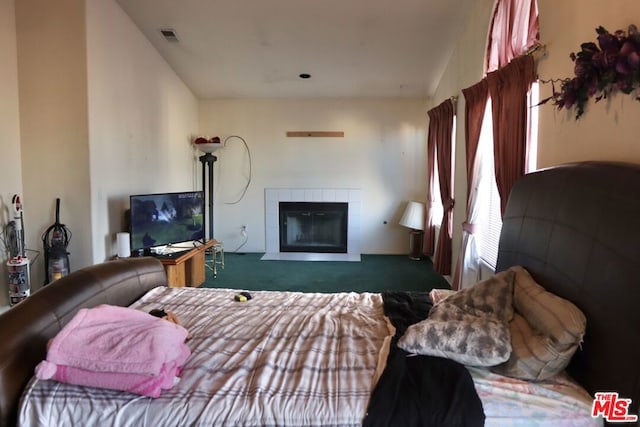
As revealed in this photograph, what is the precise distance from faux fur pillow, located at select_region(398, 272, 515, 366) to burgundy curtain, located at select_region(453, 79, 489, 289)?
1.74 metres

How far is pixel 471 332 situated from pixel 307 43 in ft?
12.7

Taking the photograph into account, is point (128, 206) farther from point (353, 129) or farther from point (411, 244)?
point (411, 244)

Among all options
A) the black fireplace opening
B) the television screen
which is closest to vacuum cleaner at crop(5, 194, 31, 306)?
the television screen

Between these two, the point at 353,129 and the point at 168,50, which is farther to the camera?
the point at 353,129

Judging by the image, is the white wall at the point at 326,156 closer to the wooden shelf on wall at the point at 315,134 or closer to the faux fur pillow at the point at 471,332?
the wooden shelf on wall at the point at 315,134

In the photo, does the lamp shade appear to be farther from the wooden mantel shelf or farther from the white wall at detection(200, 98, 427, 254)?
the wooden mantel shelf

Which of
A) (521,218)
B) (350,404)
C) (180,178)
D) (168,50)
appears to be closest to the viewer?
(350,404)

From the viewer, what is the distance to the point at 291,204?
6191 mm

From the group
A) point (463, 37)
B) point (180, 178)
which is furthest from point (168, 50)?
point (463, 37)

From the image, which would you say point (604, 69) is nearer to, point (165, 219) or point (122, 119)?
point (165, 219)

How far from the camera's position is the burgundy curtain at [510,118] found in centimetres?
235

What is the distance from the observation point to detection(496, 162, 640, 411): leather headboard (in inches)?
45.9

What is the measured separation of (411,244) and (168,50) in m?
4.31

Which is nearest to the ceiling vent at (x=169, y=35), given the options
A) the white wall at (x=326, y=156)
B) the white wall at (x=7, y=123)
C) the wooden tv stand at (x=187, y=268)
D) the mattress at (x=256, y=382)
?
the white wall at (x=7, y=123)
